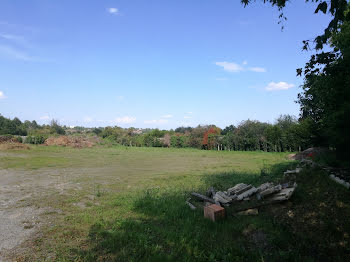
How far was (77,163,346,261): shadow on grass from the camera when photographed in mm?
3461

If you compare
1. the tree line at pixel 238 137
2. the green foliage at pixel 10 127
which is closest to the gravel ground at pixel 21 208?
the tree line at pixel 238 137

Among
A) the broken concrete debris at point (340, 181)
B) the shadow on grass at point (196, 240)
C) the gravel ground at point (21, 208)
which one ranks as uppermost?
the broken concrete debris at point (340, 181)

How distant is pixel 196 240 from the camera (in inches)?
154

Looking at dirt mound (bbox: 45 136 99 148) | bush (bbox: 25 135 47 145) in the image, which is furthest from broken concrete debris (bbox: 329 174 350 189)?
bush (bbox: 25 135 47 145)

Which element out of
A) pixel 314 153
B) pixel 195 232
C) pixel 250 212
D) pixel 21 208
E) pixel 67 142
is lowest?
pixel 21 208

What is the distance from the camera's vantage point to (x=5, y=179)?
10664 millimetres

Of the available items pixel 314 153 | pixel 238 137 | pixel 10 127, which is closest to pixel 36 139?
pixel 10 127

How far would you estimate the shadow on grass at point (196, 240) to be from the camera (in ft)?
11.4

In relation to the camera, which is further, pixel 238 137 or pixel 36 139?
pixel 36 139

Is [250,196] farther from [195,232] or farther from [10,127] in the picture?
[10,127]

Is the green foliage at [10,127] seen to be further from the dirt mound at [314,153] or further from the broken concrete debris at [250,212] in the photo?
the broken concrete debris at [250,212]

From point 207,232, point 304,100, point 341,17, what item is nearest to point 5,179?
point 207,232

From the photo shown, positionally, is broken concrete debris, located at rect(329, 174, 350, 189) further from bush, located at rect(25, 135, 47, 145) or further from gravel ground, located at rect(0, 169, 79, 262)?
bush, located at rect(25, 135, 47, 145)

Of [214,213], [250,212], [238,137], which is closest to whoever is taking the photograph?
[214,213]
